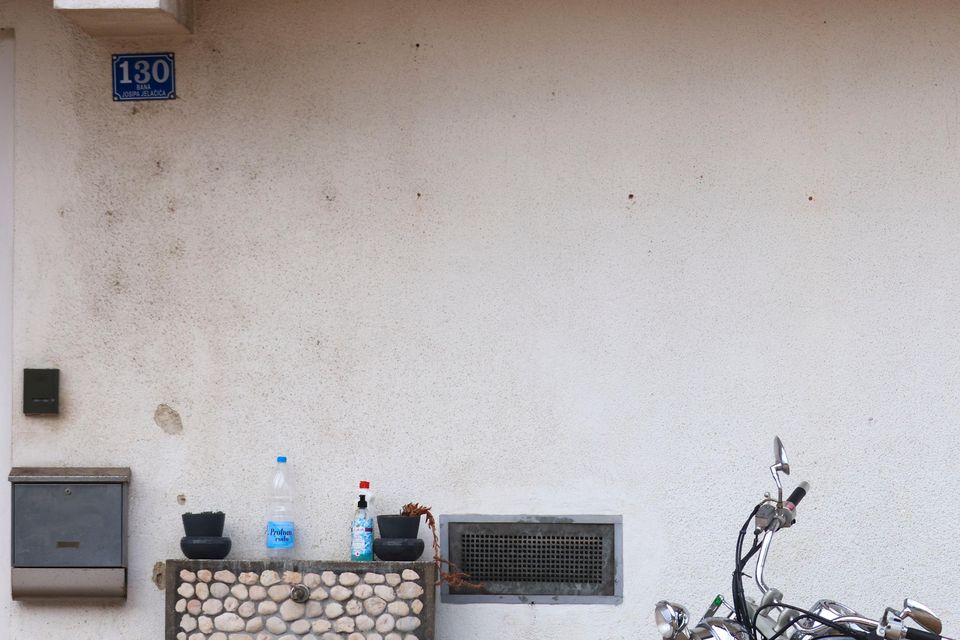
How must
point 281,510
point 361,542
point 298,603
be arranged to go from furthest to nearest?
point 281,510
point 361,542
point 298,603

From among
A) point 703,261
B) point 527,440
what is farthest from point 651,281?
point 527,440

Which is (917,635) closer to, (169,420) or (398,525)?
(398,525)

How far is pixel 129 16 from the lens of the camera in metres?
4.54

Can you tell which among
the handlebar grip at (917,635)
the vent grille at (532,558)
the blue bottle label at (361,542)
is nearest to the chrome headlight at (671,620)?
the handlebar grip at (917,635)

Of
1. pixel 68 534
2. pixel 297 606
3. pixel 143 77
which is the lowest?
pixel 297 606

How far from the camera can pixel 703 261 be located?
4801mm

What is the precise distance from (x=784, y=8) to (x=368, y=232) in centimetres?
202

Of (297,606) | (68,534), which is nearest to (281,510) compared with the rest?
(297,606)

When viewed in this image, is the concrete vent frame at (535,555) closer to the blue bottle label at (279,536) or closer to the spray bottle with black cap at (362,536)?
the spray bottle with black cap at (362,536)

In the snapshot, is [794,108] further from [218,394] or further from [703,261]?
[218,394]

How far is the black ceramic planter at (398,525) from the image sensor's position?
457 cm

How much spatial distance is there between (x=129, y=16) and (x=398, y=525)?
7.57ft

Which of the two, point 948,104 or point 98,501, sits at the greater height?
point 948,104

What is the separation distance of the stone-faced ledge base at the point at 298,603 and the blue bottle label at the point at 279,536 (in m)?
0.13
